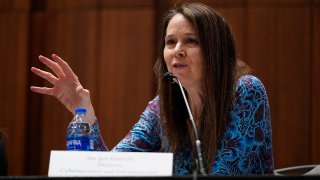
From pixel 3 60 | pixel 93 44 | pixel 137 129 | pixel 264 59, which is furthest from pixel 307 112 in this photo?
pixel 3 60

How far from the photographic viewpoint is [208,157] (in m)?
2.22

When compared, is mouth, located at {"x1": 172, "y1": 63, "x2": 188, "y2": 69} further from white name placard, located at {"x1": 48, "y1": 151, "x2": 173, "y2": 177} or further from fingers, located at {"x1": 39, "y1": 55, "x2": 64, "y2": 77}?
white name placard, located at {"x1": 48, "y1": 151, "x2": 173, "y2": 177}

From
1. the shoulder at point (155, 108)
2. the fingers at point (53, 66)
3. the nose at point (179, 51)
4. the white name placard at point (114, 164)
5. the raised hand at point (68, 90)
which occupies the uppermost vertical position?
the nose at point (179, 51)

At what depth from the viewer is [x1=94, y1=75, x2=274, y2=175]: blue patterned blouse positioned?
2193 mm

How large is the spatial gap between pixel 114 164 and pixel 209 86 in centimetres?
90

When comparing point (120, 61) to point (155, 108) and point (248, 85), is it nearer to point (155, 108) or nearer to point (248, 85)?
point (155, 108)

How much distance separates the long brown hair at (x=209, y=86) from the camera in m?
2.32

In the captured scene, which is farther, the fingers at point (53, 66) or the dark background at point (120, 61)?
the dark background at point (120, 61)

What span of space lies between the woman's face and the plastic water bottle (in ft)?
1.59

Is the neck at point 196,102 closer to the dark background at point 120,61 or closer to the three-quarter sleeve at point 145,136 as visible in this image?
the three-quarter sleeve at point 145,136

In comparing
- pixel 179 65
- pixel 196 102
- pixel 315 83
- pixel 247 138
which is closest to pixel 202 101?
pixel 196 102

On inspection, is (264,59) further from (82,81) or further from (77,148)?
(77,148)

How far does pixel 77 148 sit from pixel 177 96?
2.17ft

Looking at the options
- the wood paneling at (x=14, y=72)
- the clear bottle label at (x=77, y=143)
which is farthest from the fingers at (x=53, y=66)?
the wood paneling at (x=14, y=72)
